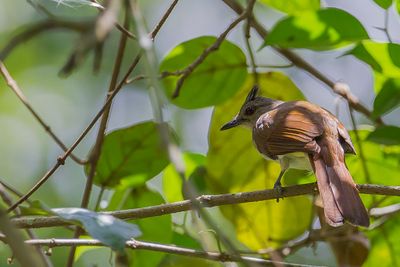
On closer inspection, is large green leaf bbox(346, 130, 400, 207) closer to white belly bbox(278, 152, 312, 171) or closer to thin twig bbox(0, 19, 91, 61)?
white belly bbox(278, 152, 312, 171)

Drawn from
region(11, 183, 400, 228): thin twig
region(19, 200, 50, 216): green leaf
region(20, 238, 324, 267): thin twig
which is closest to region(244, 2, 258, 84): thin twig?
region(11, 183, 400, 228): thin twig

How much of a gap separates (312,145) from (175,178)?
25.3 inches

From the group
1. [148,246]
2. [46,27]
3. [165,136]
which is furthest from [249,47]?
[46,27]

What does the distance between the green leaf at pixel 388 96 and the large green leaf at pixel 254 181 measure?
0.58 metres

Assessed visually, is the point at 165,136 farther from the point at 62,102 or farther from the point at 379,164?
the point at 62,102

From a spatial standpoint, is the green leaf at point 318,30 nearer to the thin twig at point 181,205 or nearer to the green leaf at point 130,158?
the thin twig at point 181,205

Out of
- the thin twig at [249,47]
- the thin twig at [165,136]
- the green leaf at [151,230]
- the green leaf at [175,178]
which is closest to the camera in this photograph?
the thin twig at [165,136]

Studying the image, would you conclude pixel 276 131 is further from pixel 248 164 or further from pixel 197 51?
pixel 197 51

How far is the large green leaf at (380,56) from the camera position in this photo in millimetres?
2881

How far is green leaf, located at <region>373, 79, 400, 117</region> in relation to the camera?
3.08 metres

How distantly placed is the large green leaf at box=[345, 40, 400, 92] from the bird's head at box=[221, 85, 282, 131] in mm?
789

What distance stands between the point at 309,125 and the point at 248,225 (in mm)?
563

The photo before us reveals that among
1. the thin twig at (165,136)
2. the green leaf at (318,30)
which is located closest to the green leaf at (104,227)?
the thin twig at (165,136)

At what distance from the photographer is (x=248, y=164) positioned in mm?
3609
